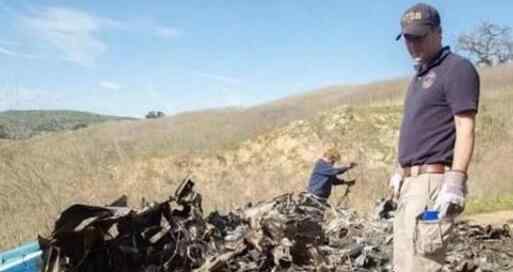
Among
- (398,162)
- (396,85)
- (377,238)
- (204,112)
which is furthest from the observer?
(204,112)

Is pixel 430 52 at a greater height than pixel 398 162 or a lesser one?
greater

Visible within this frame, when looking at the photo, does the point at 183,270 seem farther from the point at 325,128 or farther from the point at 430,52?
the point at 325,128

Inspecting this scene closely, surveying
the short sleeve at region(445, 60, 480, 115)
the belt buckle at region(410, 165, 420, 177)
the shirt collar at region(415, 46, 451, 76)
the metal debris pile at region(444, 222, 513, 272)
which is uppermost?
the shirt collar at region(415, 46, 451, 76)

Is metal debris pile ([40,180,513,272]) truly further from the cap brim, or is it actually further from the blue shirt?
the blue shirt

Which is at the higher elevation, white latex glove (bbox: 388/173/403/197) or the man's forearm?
the man's forearm

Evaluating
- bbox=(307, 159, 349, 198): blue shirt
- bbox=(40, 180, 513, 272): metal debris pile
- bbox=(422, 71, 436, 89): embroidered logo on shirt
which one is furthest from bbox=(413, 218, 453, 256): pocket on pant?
bbox=(307, 159, 349, 198): blue shirt

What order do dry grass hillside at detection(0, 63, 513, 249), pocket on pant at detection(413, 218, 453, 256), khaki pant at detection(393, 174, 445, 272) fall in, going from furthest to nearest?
1. dry grass hillside at detection(0, 63, 513, 249)
2. khaki pant at detection(393, 174, 445, 272)
3. pocket on pant at detection(413, 218, 453, 256)

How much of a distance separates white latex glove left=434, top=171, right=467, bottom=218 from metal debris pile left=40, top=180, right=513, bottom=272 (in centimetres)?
151

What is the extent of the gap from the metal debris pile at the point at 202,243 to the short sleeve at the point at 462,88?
164 cm

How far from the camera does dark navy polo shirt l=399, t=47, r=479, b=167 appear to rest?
11.1ft

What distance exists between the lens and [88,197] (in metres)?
8.23

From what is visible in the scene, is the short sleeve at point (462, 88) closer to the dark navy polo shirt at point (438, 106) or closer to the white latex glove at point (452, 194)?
the dark navy polo shirt at point (438, 106)

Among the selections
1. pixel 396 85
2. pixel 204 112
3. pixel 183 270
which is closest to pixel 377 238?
pixel 183 270

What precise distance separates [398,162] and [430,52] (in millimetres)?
641
